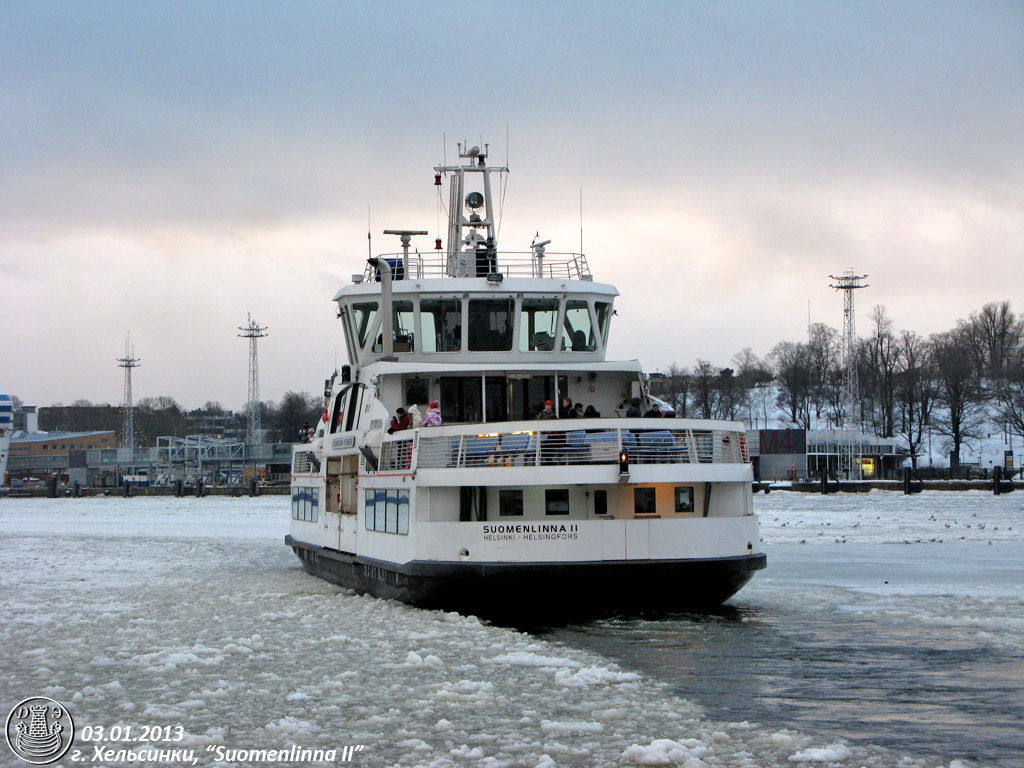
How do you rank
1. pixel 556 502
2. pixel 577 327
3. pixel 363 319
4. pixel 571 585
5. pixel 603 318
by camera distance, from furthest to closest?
pixel 363 319
pixel 603 318
pixel 577 327
pixel 556 502
pixel 571 585

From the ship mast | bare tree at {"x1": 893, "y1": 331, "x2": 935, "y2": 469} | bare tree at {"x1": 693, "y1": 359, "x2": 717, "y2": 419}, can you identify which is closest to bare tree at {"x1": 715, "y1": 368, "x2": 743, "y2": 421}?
bare tree at {"x1": 693, "y1": 359, "x2": 717, "y2": 419}

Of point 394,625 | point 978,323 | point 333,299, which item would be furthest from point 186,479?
point 394,625

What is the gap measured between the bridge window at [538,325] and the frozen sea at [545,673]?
650 centimetres

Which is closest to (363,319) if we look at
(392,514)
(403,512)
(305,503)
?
(305,503)

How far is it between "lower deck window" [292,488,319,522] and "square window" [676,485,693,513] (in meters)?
10.7

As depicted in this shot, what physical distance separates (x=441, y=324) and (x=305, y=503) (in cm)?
707

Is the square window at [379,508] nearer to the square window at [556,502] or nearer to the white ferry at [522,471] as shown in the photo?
the white ferry at [522,471]

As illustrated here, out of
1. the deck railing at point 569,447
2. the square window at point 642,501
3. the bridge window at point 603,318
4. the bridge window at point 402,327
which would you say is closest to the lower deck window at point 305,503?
the bridge window at point 402,327

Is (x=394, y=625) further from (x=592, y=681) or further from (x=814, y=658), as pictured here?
(x=814, y=658)

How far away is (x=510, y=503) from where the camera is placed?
18.7 metres

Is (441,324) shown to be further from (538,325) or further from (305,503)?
(305,503)

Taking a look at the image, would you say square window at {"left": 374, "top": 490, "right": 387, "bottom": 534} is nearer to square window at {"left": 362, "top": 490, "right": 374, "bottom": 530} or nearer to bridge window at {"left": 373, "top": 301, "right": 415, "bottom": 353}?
square window at {"left": 362, "top": 490, "right": 374, "bottom": 530}

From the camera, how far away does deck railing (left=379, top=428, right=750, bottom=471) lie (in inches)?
701

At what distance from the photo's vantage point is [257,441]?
401 feet
